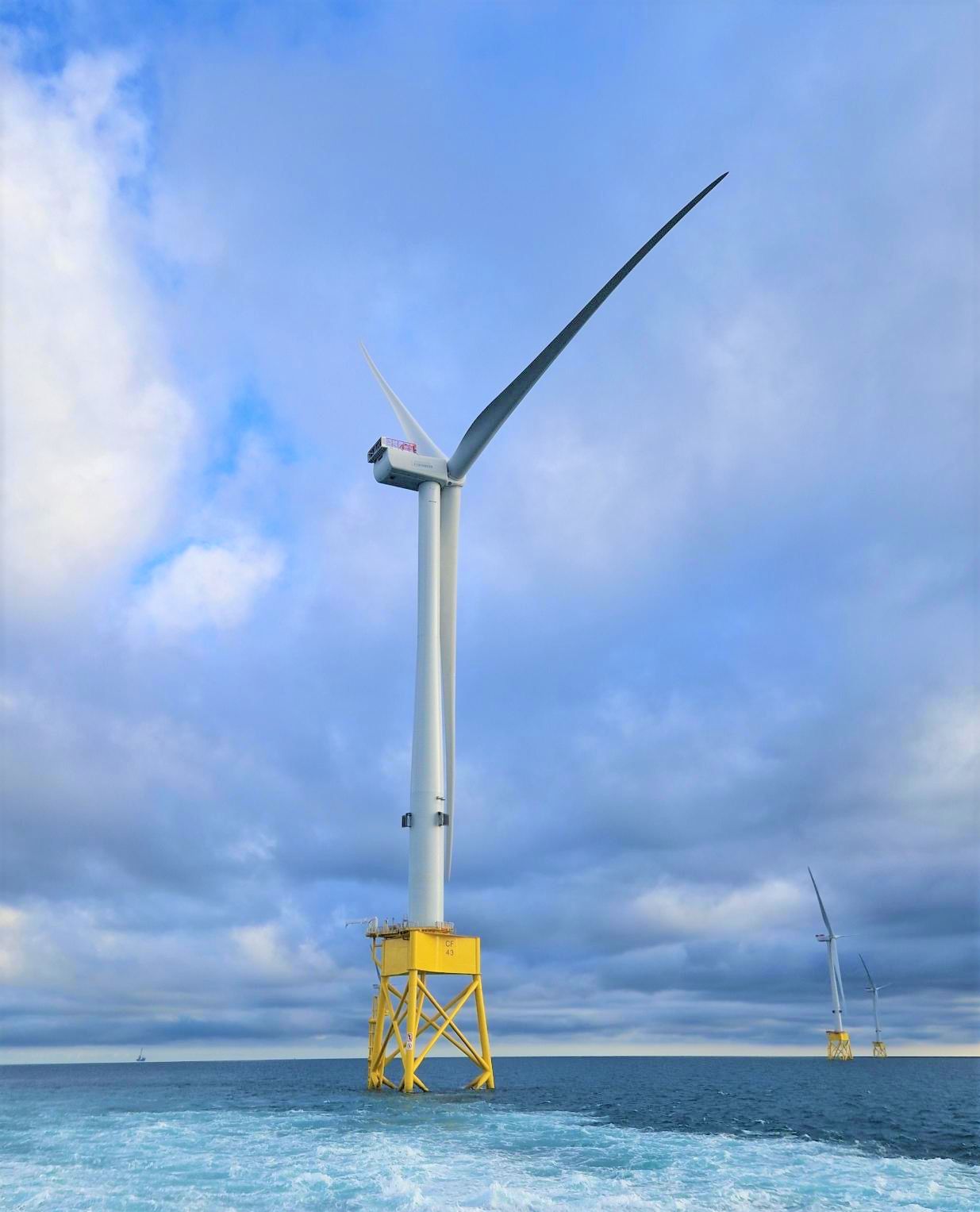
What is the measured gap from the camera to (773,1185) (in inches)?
1503

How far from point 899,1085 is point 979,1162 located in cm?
13217

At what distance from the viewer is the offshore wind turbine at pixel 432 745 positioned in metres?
Answer: 70.4

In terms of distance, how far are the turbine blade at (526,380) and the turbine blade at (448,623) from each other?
10.2 ft

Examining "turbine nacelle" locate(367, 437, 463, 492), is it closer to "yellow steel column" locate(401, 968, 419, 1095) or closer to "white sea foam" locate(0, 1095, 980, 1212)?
"yellow steel column" locate(401, 968, 419, 1095)

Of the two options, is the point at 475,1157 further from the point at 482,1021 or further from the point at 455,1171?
the point at 482,1021

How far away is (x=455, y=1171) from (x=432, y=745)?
37681mm

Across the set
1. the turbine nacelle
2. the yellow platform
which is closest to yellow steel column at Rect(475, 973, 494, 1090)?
the yellow platform

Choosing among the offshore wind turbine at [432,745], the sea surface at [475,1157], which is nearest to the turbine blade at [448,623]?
the offshore wind turbine at [432,745]

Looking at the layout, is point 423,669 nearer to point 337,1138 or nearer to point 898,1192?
Result: point 337,1138

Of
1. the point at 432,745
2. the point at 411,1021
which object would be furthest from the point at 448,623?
the point at 411,1021

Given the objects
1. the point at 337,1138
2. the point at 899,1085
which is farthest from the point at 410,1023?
the point at 899,1085

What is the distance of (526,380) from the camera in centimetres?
7300

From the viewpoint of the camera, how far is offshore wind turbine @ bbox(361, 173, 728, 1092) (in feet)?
231

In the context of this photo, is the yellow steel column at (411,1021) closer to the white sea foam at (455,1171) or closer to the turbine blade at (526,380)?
the white sea foam at (455,1171)
